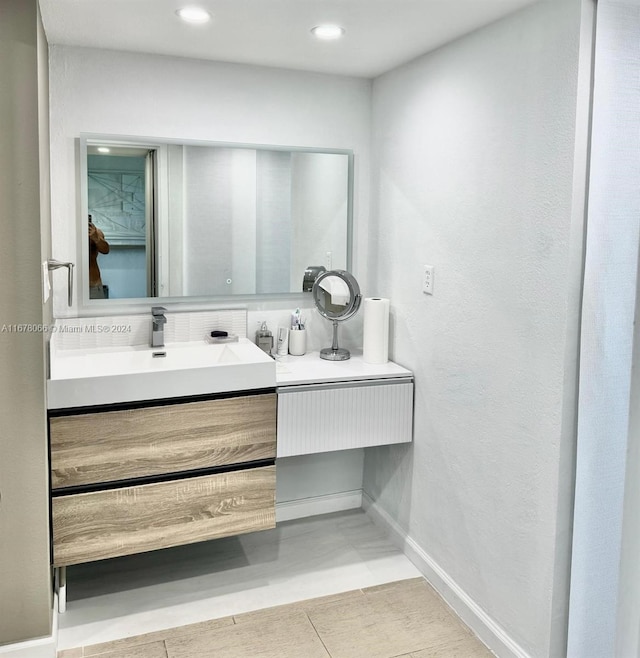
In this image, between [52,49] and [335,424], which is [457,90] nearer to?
[335,424]

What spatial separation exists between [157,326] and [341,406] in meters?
0.79

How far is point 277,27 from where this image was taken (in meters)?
2.21

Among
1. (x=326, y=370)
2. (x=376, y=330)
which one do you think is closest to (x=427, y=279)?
(x=376, y=330)

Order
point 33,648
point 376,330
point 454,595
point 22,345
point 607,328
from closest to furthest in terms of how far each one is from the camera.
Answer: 1. point 607,328
2. point 22,345
3. point 33,648
4. point 454,595
5. point 376,330

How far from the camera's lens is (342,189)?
9.62ft

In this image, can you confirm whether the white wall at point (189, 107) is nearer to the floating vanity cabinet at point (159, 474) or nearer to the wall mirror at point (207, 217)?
the wall mirror at point (207, 217)

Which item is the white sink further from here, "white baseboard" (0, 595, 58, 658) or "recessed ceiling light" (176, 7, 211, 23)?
"recessed ceiling light" (176, 7, 211, 23)

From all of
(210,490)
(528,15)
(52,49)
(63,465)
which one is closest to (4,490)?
(63,465)

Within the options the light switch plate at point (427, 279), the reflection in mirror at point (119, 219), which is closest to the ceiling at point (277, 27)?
the reflection in mirror at point (119, 219)

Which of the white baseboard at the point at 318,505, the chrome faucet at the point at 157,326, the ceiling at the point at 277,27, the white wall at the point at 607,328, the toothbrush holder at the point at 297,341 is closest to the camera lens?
the white wall at the point at 607,328

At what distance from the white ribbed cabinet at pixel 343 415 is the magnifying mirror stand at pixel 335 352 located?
259 millimetres

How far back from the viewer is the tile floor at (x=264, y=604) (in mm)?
2205

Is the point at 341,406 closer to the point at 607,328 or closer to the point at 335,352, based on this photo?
the point at 335,352

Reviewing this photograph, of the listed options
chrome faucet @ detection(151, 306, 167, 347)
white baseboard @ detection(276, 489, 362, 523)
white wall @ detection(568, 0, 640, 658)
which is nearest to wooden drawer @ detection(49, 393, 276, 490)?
chrome faucet @ detection(151, 306, 167, 347)
